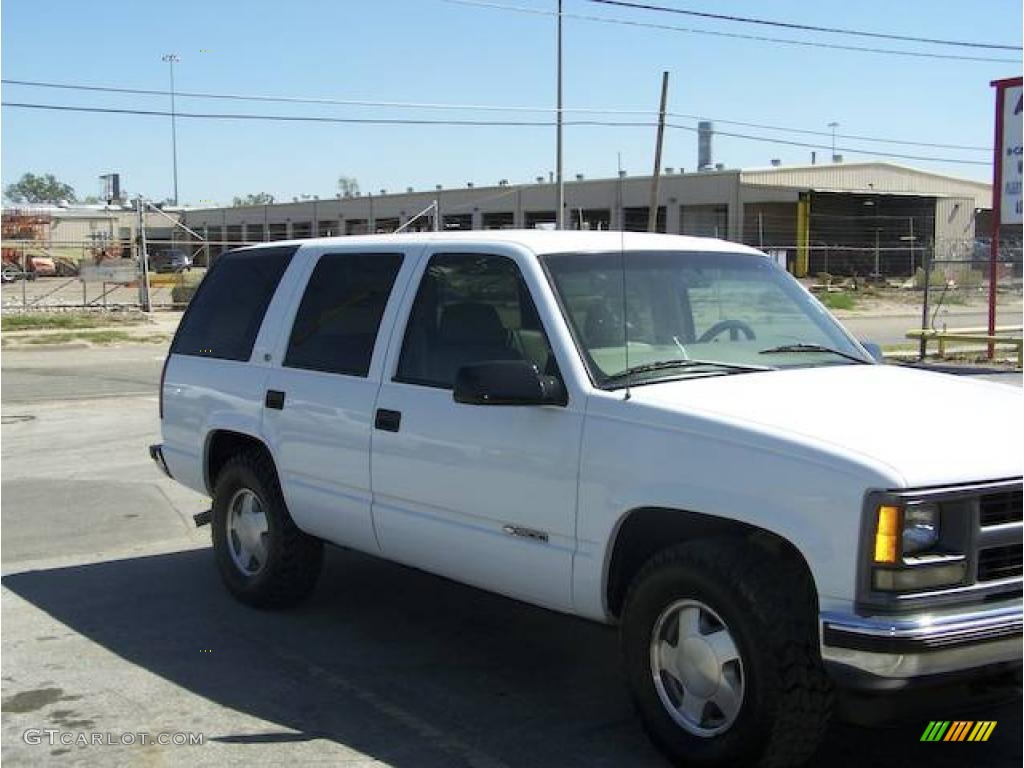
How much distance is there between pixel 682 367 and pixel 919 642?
57.4 inches

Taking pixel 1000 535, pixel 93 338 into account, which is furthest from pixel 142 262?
pixel 1000 535

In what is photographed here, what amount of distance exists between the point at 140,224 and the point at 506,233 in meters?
25.5

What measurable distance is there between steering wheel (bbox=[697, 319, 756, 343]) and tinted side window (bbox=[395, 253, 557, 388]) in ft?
2.39

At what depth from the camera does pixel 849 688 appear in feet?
11.2

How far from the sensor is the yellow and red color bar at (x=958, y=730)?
3.62 m

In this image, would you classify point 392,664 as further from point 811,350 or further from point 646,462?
point 811,350

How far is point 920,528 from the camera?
3.42 m

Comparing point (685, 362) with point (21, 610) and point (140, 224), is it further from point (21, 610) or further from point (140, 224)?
point (140, 224)

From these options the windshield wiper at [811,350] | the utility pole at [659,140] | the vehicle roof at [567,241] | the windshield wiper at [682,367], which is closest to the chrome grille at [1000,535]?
the windshield wiper at [682,367]

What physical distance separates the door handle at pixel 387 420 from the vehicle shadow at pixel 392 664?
3.62ft

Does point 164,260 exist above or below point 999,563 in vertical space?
above

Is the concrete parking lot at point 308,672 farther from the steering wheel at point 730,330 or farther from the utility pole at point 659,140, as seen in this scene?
the utility pole at point 659,140

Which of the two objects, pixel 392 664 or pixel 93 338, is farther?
pixel 93 338

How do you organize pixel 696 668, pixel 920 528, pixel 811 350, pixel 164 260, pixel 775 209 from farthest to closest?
pixel 164 260
pixel 775 209
pixel 811 350
pixel 696 668
pixel 920 528
